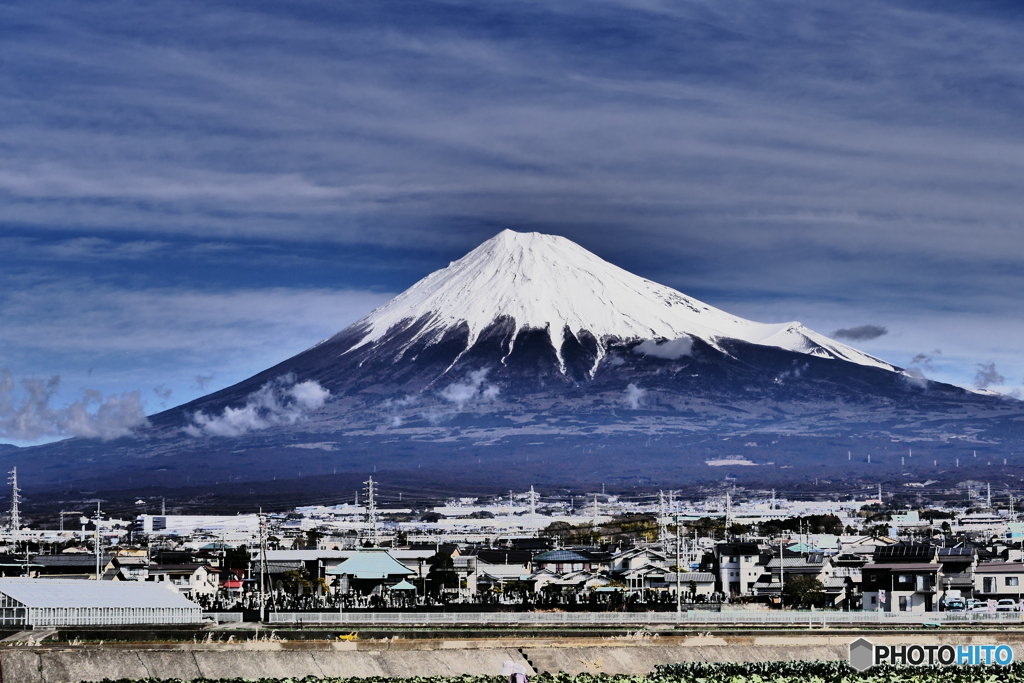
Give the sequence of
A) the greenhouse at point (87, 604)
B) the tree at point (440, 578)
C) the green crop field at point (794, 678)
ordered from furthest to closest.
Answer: the tree at point (440, 578), the greenhouse at point (87, 604), the green crop field at point (794, 678)

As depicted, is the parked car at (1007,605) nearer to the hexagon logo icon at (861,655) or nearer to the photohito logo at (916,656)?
the photohito logo at (916,656)

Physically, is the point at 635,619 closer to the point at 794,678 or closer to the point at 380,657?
the point at 380,657

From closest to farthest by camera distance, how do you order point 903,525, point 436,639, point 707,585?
1. point 436,639
2. point 707,585
3. point 903,525

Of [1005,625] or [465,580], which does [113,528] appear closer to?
[465,580]

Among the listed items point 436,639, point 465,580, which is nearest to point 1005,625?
point 436,639

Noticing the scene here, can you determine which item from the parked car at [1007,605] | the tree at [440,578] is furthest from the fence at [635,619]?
the tree at [440,578]

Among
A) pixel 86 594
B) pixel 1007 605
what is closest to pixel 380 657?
pixel 86 594

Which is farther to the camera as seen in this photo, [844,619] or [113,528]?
[113,528]
